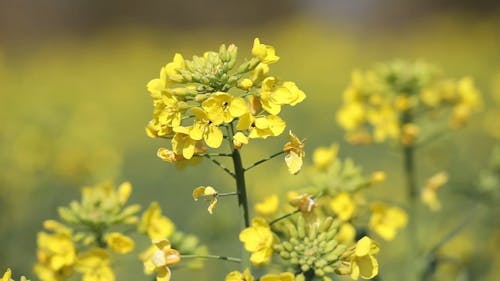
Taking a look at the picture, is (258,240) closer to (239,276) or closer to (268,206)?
(239,276)

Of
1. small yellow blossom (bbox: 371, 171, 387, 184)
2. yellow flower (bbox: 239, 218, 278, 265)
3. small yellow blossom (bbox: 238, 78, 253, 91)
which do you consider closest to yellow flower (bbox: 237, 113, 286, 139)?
small yellow blossom (bbox: 238, 78, 253, 91)

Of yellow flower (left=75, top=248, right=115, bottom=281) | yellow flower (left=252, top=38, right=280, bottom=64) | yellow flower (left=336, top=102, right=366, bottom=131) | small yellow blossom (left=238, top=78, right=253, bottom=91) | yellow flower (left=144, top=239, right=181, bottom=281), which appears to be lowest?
yellow flower (left=144, top=239, right=181, bottom=281)

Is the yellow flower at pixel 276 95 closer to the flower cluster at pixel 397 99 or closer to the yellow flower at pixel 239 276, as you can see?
the yellow flower at pixel 239 276

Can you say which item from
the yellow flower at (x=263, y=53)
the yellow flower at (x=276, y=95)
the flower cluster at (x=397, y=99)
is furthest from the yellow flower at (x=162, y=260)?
the flower cluster at (x=397, y=99)

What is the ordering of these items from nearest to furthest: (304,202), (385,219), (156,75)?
(304,202) < (385,219) < (156,75)

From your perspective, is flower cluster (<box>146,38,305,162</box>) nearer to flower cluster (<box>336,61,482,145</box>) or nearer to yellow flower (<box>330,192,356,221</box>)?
yellow flower (<box>330,192,356,221</box>)

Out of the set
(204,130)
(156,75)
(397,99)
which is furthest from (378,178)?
(156,75)
